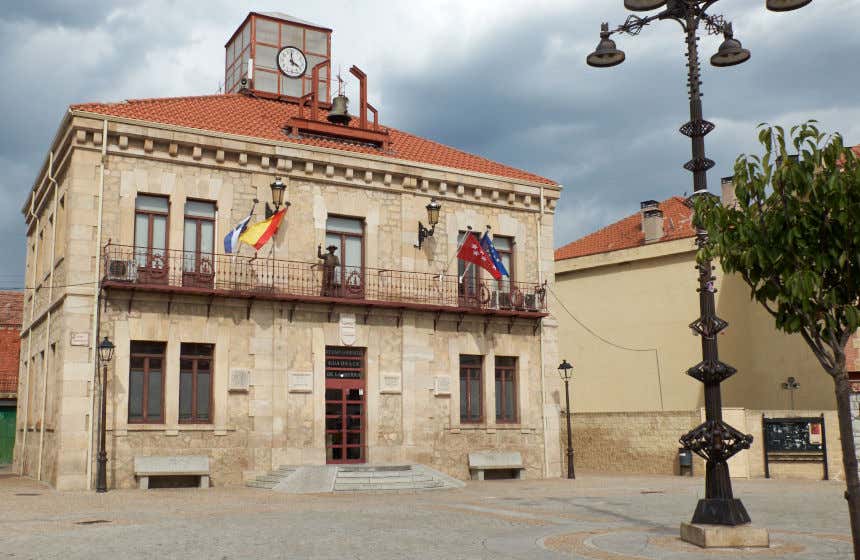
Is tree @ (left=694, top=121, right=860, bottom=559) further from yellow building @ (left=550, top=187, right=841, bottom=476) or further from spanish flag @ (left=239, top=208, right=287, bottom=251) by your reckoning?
yellow building @ (left=550, top=187, right=841, bottom=476)

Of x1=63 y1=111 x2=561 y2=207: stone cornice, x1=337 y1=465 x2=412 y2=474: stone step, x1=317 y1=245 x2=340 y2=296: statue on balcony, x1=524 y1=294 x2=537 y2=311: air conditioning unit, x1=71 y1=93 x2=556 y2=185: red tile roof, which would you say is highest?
x1=71 y1=93 x2=556 y2=185: red tile roof

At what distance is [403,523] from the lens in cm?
1360

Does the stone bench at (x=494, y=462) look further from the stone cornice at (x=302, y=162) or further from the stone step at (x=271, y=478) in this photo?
the stone cornice at (x=302, y=162)

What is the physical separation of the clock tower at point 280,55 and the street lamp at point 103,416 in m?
11.9

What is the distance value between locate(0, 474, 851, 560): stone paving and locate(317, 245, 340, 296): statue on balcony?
18.6ft

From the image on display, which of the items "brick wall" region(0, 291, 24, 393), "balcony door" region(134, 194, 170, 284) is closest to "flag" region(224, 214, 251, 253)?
"balcony door" region(134, 194, 170, 284)

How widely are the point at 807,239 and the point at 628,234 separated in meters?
28.9

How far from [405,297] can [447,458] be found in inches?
180

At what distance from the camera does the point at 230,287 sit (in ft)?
73.4

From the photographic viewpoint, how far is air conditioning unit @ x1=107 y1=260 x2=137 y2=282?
67.9 ft

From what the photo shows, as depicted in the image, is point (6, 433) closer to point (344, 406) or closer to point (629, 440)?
point (344, 406)

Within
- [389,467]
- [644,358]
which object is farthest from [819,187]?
[644,358]

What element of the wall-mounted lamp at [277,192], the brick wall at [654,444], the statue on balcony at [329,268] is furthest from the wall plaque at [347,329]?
the brick wall at [654,444]

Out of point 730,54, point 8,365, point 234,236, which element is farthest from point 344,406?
point 8,365
